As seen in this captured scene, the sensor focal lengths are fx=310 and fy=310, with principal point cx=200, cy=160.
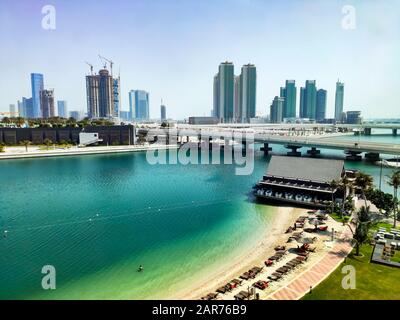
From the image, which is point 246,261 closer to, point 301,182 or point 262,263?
point 262,263

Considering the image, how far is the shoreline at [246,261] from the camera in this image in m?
18.6

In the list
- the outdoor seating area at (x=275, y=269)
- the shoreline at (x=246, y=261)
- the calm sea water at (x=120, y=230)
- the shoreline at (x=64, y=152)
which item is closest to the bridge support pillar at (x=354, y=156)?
the calm sea water at (x=120, y=230)

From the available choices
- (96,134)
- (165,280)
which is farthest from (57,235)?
→ (96,134)

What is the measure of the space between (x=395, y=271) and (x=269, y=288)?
7740mm

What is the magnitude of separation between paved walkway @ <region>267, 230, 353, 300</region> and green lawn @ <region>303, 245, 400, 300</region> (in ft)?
1.33

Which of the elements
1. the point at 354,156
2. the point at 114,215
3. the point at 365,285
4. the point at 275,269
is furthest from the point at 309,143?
the point at 365,285

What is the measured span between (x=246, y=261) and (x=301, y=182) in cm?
1669

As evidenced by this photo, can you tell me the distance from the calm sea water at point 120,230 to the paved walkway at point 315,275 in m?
5.74

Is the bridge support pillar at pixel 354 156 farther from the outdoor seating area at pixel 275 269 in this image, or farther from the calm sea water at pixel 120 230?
the outdoor seating area at pixel 275 269

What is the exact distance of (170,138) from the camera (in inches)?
4729

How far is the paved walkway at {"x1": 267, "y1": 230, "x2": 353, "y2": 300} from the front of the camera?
16.8 metres

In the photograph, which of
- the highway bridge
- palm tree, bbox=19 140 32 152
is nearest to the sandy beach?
the highway bridge

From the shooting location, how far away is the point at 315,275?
18.7 meters
